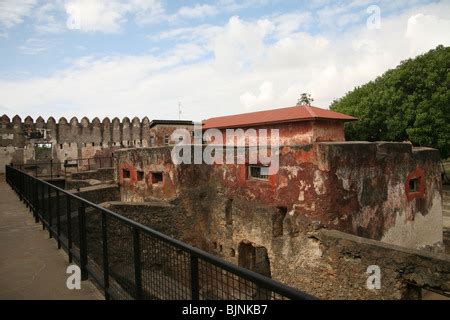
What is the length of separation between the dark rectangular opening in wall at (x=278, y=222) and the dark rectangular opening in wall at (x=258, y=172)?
46.7 inches

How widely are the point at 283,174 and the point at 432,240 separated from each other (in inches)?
287

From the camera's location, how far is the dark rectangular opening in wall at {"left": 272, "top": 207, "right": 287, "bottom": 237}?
1044 centimetres

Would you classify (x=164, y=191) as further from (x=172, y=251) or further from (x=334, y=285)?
(x=172, y=251)

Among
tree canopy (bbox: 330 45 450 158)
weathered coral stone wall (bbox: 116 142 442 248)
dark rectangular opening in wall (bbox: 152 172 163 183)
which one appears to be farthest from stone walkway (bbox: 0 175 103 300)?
tree canopy (bbox: 330 45 450 158)

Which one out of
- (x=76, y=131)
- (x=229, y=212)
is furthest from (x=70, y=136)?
(x=229, y=212)

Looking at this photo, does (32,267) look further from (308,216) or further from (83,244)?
(308,216)

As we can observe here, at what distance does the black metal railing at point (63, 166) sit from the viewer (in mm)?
24480

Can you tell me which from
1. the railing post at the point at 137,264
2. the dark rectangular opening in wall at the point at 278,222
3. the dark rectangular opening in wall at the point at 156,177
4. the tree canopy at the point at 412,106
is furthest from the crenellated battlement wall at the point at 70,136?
the railing post at the point at 137,264

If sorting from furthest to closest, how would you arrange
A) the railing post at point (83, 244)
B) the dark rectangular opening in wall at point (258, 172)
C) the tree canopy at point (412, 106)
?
the tree canopy at point (412, 106) < the dark rectangular opening in wall at point (258, 172) < the railing post at point (83, 244)

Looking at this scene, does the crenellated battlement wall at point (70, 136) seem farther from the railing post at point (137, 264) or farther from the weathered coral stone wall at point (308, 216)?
the railing post at point (137, 264)

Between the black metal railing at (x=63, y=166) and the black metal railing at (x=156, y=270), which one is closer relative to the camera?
the black metal railing at (x=156, y=270)

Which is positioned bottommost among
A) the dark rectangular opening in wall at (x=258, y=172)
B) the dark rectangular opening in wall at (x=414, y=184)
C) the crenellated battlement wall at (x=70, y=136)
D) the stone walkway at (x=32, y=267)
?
the stone walkway at (x=32, y=267)
